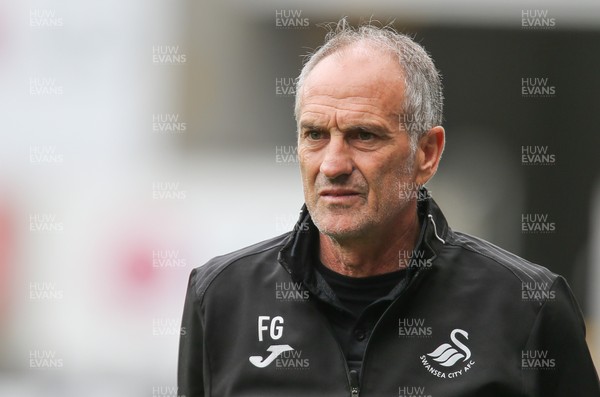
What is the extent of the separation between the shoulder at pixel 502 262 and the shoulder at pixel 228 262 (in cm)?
54

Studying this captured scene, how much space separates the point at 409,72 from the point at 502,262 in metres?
0.62

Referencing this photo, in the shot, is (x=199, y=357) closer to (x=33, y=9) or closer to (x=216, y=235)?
(x=216, y=235)

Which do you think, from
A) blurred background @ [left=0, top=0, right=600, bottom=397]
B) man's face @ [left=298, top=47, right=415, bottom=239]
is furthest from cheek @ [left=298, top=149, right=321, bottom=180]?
blurred background @ [left=0, top=0, right=600, bottom=397]

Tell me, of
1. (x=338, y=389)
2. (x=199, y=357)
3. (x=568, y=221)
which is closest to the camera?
(x=338, y=389)

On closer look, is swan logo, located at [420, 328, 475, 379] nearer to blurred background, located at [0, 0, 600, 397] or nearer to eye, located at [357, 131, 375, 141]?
eye, located at [357, 131, 375, 141]

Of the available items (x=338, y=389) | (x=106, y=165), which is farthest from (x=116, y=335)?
(x=338, y=389)

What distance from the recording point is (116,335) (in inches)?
178

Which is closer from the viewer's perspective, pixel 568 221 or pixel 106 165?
pixel 106 165

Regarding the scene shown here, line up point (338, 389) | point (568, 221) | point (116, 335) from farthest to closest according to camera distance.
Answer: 1. point (568, 221)
2. point (116, 335)
3. point (338, 389)

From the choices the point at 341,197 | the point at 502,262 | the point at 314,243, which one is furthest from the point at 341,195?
the point at 502,262

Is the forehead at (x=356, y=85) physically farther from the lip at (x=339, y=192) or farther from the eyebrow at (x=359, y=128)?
the lip at (x=339, y=192)

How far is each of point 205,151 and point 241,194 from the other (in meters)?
0.25

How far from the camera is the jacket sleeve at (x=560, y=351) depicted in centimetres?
293

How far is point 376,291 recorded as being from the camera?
9.97 ft
